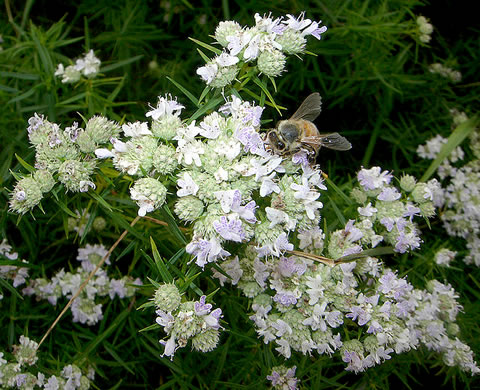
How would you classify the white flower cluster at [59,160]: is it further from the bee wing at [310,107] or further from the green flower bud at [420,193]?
the green flower bud at [420,193]

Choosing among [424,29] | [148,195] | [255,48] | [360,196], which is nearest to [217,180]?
[148,195]

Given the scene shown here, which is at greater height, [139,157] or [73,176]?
[139,157]

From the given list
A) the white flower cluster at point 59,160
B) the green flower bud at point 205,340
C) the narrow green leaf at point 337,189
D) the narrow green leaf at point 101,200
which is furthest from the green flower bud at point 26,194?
the narrow green leaf at point 337,189

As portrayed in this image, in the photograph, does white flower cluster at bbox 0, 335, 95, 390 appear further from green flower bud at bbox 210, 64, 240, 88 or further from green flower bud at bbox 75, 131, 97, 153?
green flower bud at bbox 210, 64, 240, 88

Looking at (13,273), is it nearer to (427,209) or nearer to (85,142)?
(85,142)

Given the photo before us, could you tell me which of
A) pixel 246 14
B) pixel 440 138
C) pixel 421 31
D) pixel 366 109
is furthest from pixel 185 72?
pixel 440 138

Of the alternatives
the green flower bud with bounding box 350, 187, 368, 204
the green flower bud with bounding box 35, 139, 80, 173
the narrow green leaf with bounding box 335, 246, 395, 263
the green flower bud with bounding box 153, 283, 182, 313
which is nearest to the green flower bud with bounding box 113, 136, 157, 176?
the green flower bud with bounding box 35, 139, 80, 173
